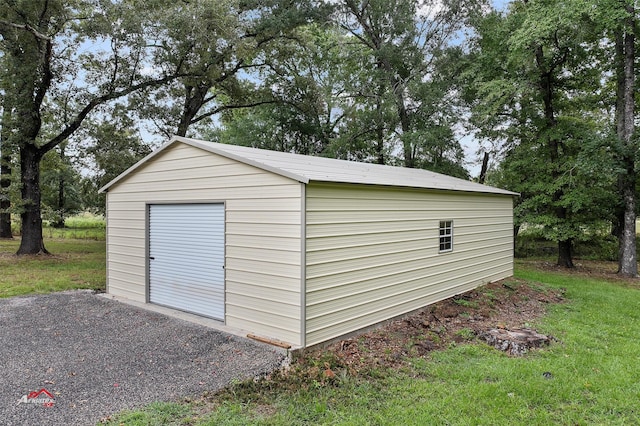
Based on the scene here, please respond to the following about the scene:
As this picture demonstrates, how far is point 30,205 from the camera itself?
503 inches

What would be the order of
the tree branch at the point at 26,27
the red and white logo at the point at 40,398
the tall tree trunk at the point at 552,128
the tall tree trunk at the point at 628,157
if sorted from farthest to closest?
the tall tree trunk at the point at 552,128 → the tall tree trunk at the point at 628,157 → the tree branch at the point at 26,27 → the red and white logo at the point at 40,398

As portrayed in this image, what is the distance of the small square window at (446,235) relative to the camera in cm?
745

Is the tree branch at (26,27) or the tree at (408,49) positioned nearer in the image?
the tree branch at (26,27)

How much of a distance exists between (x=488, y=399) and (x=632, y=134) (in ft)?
34.4

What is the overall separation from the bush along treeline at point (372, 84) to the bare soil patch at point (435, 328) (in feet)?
17.7

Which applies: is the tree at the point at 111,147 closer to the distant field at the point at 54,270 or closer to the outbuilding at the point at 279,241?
the distant field at the point at 54,270

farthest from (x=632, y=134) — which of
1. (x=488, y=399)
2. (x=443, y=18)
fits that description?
(x=488, y=399)

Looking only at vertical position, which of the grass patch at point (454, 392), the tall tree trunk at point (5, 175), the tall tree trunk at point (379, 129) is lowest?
the grass patch at point (454, 392)

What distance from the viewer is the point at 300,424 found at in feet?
10.4

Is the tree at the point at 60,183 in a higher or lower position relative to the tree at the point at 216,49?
lower

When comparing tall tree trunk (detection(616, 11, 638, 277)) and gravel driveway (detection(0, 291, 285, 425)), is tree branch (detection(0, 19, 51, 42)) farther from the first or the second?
tall tree trunk (detection(616, 11, 638, 277))

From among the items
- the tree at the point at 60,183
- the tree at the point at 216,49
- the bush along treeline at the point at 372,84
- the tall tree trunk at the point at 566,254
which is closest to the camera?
the bush along treeline at the point at 372,84

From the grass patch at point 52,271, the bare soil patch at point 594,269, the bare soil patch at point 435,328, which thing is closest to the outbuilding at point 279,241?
the bare soil patch at point 435,328

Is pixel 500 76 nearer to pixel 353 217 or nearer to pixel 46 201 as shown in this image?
pixel 353 217
